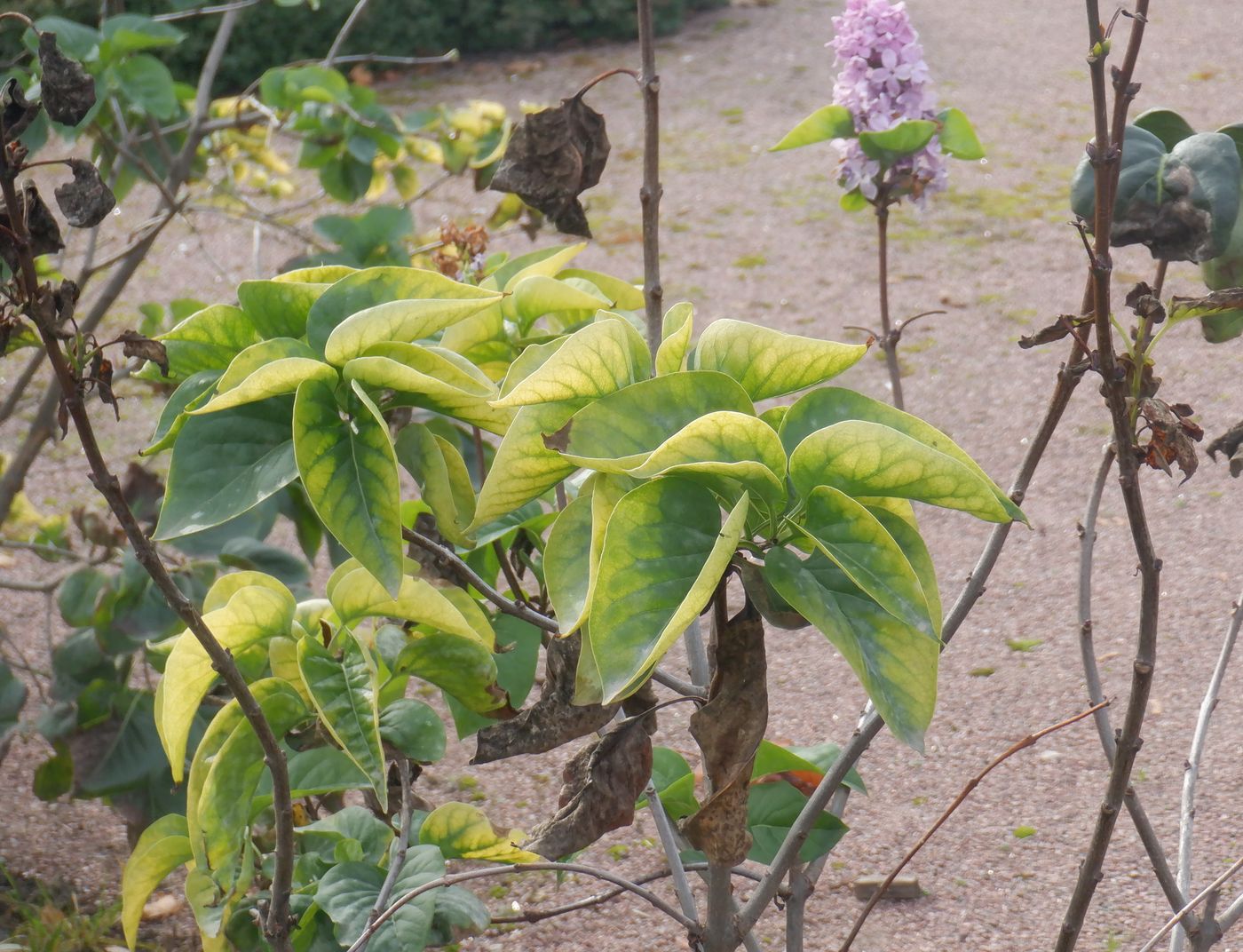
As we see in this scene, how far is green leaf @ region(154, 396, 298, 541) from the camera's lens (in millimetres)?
875

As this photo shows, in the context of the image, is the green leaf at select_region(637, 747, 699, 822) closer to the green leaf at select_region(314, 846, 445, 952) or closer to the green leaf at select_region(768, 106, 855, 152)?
the green leaf at select_region(314, 846, 445, 952)

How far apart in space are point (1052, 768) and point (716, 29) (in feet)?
21.9

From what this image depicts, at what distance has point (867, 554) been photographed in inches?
31.1

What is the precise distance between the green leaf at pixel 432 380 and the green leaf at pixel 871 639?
9.5 inches

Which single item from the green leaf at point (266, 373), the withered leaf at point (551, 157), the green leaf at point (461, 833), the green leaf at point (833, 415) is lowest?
the green leaf at point (461, 833)

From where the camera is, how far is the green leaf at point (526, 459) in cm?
88

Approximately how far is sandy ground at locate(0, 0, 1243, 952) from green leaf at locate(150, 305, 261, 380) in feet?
4.25

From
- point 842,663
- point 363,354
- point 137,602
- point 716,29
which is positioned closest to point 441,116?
point 137,602

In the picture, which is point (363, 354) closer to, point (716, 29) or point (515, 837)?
point (515, 837)

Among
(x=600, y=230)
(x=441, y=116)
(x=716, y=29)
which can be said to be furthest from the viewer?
(x=716, y=29)

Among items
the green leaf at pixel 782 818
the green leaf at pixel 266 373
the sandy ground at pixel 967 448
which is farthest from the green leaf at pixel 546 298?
the sandy ground at pixel 967 448

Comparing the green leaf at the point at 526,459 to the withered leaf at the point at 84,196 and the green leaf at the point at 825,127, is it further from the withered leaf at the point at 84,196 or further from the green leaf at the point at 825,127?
the green leaf at the point at 825,127

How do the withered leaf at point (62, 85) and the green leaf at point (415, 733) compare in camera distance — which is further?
the green leaf at point (415, 733)

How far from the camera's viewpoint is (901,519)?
2.85 ft
